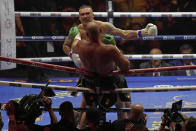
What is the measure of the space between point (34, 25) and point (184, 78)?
228 cm

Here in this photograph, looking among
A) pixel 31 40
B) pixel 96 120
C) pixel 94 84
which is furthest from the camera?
pixel 31 40

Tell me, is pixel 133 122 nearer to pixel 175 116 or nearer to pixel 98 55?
pixel 175 116

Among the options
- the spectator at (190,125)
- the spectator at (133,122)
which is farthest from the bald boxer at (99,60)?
the spectator at (190,125)

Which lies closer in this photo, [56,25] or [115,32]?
[115,32]

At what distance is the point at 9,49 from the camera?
4.61m

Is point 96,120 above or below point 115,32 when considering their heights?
below

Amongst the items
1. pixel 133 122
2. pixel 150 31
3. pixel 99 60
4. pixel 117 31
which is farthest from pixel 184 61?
pixel 133 122

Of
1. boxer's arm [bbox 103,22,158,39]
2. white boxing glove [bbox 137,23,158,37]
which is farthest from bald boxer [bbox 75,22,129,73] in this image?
white boxing glove [bbox 137,23,158,37]

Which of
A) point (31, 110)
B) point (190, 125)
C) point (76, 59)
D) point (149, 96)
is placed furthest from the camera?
point (149, 96)

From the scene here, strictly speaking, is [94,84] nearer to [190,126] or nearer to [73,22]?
[190,126]

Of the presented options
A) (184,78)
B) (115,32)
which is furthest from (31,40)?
(184,78)

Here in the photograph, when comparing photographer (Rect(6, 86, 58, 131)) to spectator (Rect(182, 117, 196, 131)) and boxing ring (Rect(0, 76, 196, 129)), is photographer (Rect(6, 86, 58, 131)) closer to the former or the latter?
spectator (Rect(182, 117, 196, 131))

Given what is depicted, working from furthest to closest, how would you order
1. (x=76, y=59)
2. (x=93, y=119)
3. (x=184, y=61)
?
(x=184, y=61) < (x=76, y=59) < (x=93, y=119)

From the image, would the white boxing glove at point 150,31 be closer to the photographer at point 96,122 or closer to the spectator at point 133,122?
the spectator at point 133,122
